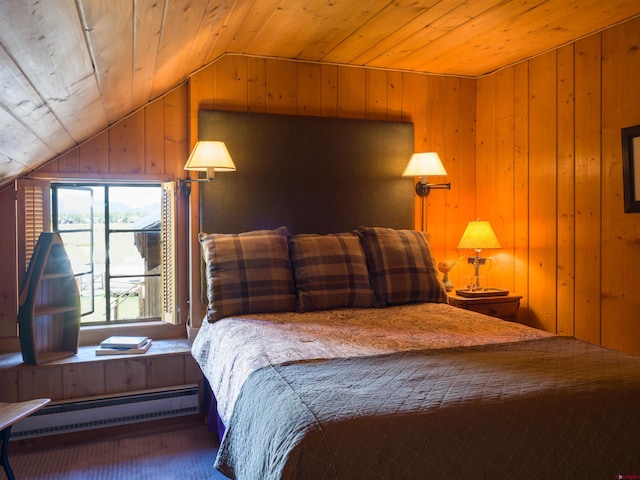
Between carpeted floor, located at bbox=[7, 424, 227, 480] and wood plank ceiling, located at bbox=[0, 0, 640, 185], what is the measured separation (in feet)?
4.65

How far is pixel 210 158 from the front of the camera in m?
2.86

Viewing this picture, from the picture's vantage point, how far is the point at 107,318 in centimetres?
324

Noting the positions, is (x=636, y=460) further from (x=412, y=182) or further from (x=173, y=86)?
(x=173, y=86)

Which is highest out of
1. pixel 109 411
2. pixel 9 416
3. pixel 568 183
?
pixel 568 183

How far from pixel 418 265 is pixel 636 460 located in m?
1.72

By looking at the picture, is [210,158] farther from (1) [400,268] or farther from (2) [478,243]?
(2) [478,243]

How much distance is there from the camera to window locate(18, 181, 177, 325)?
3162mm

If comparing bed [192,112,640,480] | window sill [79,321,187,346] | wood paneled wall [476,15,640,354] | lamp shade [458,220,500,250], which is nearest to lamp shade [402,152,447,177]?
lamp shade [458,220,500,250]

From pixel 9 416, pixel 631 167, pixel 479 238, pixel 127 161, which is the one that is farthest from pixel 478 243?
pixel 9 416

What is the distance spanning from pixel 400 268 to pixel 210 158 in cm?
125

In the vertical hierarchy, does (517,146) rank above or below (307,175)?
above

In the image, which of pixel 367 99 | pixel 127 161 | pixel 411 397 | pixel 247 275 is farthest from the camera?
pixel 367 99

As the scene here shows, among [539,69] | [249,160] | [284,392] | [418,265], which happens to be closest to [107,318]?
[249,160]

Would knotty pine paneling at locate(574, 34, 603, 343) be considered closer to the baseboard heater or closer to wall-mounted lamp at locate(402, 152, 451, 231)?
wall-mounted lamp at locate(402, 152, 451, 231)
